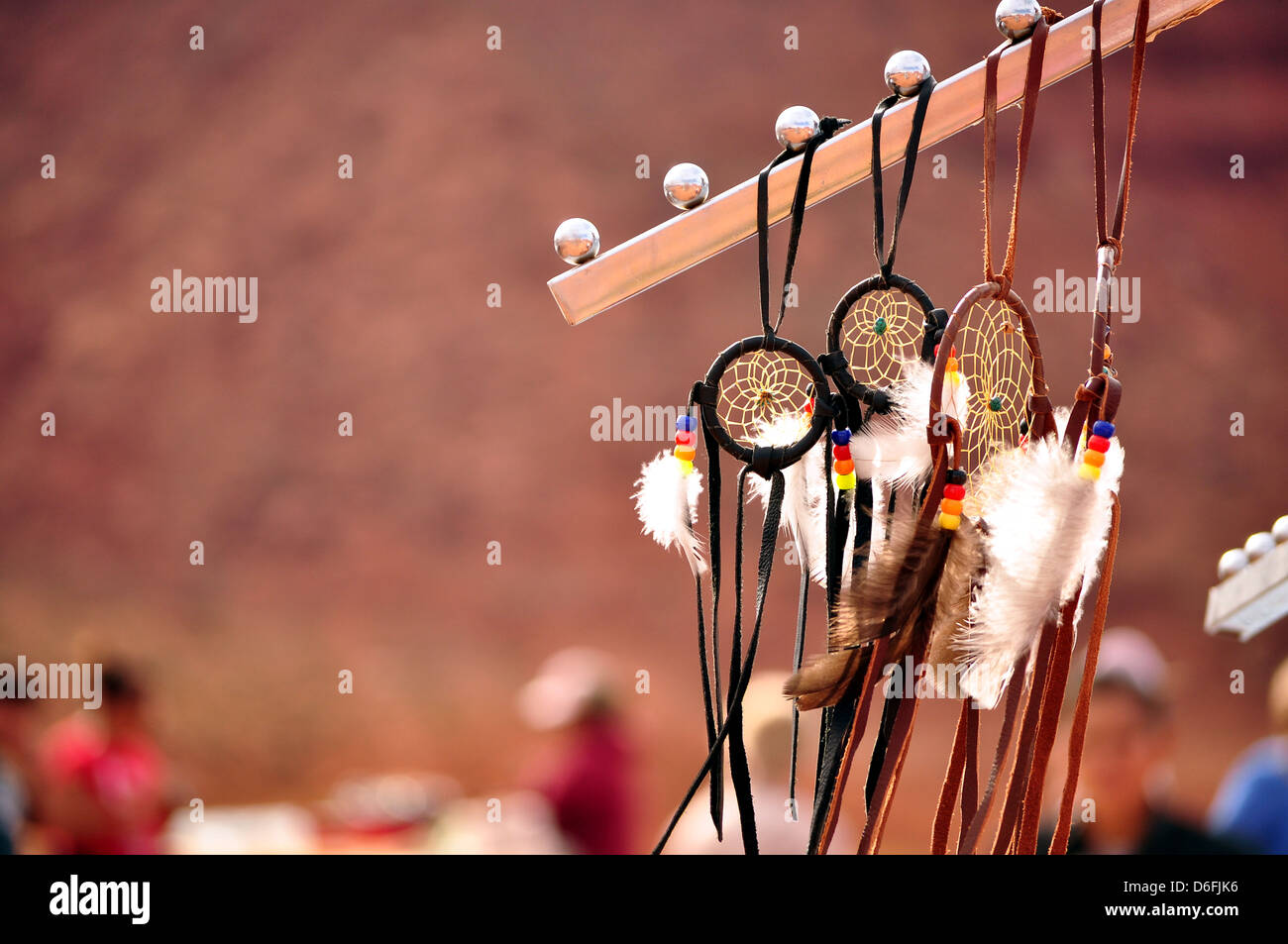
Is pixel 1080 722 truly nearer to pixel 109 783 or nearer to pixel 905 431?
pixel 905 431

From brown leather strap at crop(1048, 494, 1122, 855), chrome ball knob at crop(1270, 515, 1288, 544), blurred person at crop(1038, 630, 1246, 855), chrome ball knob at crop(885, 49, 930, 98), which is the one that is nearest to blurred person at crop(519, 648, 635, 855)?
blurred person at crop(1038, 630, 1246, 855)

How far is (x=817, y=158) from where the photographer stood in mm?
920

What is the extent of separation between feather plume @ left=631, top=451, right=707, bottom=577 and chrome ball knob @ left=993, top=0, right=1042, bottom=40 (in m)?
0.43

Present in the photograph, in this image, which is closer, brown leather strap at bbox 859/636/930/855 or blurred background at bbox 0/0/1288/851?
brown leather strap at bbox 859/636/930/855

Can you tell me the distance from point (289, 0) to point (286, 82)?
1.20 feet

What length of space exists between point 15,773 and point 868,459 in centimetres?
145

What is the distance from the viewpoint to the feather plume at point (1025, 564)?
809 millimetres

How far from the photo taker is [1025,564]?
81 cm

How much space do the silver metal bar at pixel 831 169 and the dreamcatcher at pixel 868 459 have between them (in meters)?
0.02

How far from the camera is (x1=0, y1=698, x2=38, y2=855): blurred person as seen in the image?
151cm

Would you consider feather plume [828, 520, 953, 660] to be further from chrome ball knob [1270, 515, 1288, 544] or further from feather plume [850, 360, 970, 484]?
chrome ball knob [1270, 515, 1288, 544]

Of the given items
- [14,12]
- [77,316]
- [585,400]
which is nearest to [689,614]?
[585,400]
